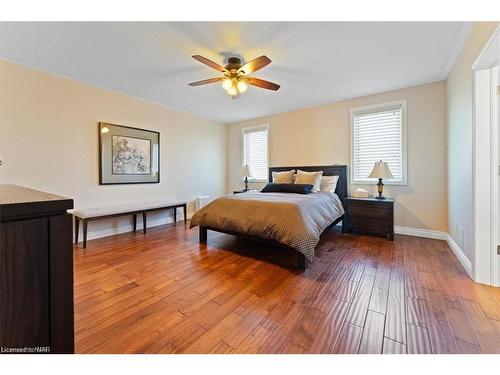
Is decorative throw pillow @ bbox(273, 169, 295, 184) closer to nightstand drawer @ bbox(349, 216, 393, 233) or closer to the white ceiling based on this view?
nightstand drawer @ bbox(349, 216, 393, 233)

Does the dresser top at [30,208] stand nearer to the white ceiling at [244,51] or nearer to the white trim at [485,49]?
the white ceiling at [244,51]

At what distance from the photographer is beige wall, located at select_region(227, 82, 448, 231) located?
11.0 feet

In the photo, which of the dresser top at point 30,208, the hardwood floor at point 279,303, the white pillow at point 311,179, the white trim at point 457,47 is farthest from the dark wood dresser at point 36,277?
the white pillow at point 311,179

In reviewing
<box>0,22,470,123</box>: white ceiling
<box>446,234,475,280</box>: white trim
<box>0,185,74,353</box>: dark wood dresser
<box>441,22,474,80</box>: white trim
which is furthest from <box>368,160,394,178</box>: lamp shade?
<box>0,185,74,353</box>: dark wood dresser

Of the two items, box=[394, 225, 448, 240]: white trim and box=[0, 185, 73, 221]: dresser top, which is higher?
box=[0, 185, 73, 221]: dresser top

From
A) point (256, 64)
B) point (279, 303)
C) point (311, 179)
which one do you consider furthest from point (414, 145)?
point (279, 303)

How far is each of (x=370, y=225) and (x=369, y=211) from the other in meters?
0.22

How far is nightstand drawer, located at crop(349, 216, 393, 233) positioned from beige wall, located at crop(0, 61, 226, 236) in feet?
11.5

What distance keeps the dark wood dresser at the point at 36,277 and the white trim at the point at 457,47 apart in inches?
132

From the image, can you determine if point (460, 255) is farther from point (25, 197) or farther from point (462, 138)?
point (25, 197)

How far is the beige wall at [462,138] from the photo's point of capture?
6.98 feet

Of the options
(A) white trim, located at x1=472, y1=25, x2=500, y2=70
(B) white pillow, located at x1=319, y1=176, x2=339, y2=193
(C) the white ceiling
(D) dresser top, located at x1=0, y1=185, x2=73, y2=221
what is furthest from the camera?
(B) white pillow, located at x1=319, y1=176, x2=339, y2=193

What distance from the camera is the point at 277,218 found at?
248 cm
